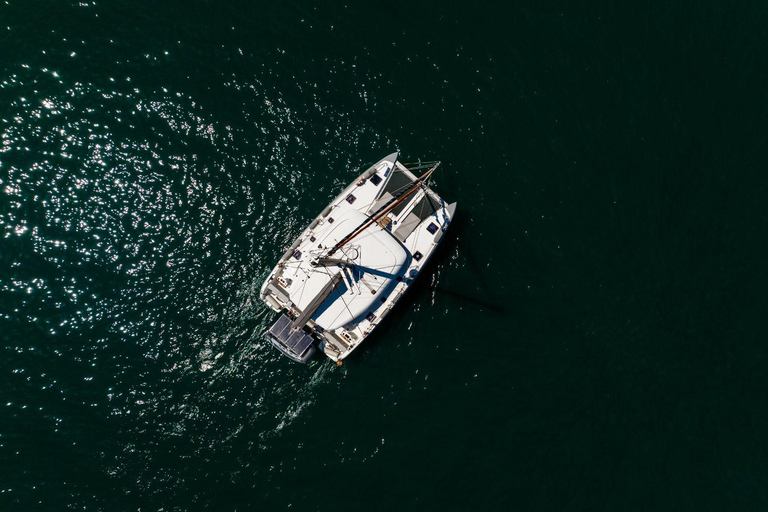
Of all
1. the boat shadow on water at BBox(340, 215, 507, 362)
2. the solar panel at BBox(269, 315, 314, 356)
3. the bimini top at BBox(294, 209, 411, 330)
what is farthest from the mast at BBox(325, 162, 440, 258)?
the solar panel at BBox(269, 315, 314, 356)

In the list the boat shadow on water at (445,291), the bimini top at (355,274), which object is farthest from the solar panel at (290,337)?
the boat shadow on water at (445,291)

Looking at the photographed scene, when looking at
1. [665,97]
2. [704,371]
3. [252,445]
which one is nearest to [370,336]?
[252,445]

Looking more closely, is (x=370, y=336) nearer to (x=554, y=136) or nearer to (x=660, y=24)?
(x=554, y=136)

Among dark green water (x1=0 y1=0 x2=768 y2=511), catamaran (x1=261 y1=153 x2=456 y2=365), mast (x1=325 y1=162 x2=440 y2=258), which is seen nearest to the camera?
mast (x1=325 y1=162 x2=440 y2=258)

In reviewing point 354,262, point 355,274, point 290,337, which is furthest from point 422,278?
point 290,337

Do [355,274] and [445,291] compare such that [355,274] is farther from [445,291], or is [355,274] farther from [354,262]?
[445,291]

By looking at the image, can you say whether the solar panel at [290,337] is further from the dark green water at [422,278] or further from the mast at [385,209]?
the mast at [385,209]

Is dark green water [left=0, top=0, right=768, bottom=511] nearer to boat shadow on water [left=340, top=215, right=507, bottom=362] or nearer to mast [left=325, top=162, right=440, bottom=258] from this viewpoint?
boat shadow on water [left=340, top=215, right=507, bottom=362]
